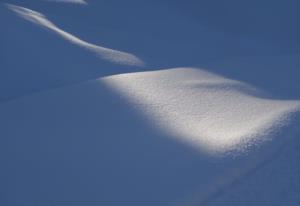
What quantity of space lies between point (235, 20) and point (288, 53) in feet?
1.96

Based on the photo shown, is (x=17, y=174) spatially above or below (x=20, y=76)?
below

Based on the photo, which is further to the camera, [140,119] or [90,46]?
[90,46]

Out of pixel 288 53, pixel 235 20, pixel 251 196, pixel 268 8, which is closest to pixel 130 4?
pixel 235 20

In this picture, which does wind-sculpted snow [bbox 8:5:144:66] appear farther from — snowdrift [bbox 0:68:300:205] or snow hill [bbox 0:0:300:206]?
snowdrift [bbox 0:68:300:205]

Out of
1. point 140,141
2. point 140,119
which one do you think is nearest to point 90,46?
point 140,119

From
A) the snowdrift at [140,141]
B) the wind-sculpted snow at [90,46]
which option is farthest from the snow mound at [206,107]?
the wind-sculpted snow at [90,46]

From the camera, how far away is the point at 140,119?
1.75 m

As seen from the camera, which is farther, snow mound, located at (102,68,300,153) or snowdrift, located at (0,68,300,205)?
snow mound, located at (102,68,300,153)

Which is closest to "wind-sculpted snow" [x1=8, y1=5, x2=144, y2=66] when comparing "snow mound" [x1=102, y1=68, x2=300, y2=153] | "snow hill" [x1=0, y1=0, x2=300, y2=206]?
"snow hill" [x1=0, y1=0, x2=300, y2=206]

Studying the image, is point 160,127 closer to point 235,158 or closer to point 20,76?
point 235,158

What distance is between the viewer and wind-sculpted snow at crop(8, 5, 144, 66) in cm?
251

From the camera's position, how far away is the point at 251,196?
133 cm

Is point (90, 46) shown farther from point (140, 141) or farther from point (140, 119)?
point (140, 141)

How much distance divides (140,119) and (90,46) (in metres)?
0.99
